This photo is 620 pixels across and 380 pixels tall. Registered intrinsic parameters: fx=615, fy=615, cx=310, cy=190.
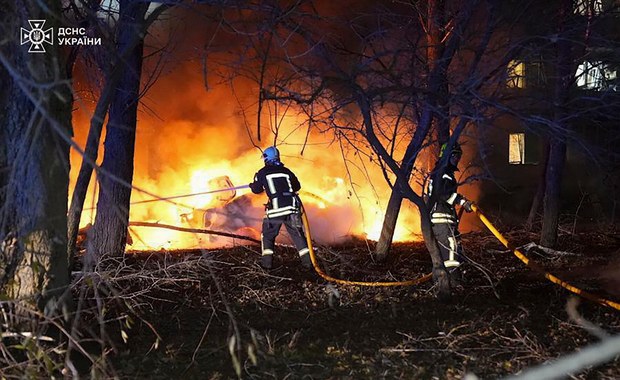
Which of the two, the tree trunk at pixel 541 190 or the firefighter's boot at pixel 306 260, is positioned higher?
the tree trunk at pixel 541 190

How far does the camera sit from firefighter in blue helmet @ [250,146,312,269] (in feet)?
26.9

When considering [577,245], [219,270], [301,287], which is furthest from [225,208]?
Result: [577,245]

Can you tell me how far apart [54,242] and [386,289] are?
12.9ft

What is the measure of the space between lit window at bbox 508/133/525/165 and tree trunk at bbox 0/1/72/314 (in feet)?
48.5

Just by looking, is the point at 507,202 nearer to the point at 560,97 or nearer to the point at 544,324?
the point at 560,97

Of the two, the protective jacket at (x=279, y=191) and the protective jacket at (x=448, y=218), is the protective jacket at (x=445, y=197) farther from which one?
the protective jacket at (x=279, y=191)

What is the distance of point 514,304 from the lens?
261 inches

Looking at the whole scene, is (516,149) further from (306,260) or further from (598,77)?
(306,260)

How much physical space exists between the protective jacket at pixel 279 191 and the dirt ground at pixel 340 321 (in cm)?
80

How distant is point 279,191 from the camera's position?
832 centimetres

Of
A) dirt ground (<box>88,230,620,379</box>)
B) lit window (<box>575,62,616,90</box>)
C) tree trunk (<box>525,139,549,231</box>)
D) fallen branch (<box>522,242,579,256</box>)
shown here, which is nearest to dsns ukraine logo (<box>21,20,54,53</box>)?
dirt ground (<box>88,230,620,379</box>)

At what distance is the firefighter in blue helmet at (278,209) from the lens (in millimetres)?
8195

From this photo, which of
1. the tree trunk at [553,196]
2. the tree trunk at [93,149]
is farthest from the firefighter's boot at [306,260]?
the tree trunk at [553,196]

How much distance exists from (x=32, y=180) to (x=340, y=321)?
10.2 ft
